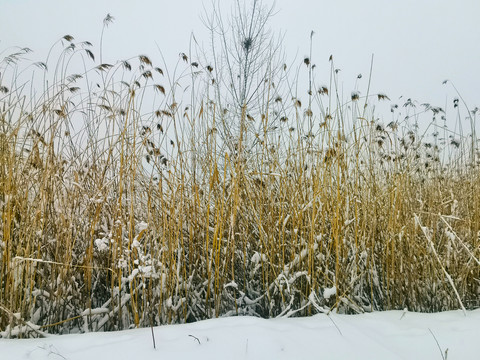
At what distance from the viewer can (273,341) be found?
1.35 m

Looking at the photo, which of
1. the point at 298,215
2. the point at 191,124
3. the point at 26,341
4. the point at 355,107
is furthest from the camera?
the point at 355,107

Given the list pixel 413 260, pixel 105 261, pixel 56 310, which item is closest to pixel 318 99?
pixel 413 260

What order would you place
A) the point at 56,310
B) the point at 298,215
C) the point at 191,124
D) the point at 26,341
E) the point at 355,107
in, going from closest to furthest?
the point at 26,341 < the point at 56,310 < the point at 298,215 < the point at 191,124 < the point at 355,107

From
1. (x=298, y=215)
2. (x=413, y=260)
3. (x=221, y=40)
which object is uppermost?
(x=221, y=40)

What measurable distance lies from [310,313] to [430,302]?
27.7 inches

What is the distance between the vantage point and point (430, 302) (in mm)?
2088

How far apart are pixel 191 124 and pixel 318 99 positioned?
2.57 feet

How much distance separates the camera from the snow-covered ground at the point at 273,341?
1.28 meters

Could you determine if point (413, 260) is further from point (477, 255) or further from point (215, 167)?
point (215, 167)

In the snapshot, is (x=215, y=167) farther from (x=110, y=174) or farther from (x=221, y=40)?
(x=221, y=40)

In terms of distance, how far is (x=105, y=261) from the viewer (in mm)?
2109

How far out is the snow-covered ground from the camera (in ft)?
4.20

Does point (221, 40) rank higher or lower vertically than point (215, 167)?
higher

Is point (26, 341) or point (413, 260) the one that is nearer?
point (26, 341)
